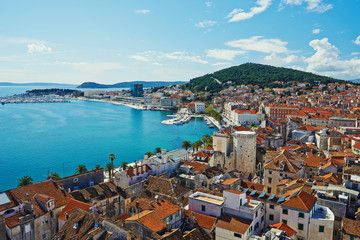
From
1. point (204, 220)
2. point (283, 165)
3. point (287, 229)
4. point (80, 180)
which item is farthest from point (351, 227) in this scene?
point (80, 180)

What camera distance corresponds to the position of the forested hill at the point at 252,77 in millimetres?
138875

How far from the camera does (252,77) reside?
158000 mm

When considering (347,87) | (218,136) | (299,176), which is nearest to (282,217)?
(299,176)

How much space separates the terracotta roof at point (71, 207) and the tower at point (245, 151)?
17123mm

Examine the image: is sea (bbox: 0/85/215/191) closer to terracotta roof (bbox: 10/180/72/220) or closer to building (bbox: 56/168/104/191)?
building (bbox: 56/168/104/191)

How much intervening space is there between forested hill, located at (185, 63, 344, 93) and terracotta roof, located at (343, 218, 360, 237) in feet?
414

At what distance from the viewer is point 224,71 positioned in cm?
18512

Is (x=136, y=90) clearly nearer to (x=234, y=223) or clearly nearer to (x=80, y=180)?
(x=80, y=180)

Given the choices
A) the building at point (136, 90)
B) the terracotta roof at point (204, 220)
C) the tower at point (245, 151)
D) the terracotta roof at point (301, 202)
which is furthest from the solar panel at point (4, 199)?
the building at point (136, 90)

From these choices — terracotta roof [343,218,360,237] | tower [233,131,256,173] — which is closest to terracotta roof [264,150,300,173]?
tower [233,131,256,173]

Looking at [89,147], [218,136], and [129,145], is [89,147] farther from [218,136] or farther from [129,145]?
[218,136]

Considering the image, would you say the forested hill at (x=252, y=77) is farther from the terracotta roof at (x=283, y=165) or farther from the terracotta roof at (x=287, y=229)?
the terracotta roof at (x=287, y=229)

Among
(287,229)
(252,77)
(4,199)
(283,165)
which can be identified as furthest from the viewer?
(252,77)

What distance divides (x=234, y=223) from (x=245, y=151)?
15.0 metres
